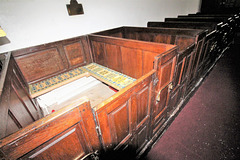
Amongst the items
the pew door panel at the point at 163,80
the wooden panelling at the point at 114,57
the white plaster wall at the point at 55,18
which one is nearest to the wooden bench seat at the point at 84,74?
the wooden panelling at the point at 114,57

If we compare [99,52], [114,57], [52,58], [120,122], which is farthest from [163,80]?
[52,58]

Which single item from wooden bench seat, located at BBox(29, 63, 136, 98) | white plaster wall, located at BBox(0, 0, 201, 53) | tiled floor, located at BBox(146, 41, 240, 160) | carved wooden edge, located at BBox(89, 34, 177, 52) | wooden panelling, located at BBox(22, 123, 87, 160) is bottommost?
tiled floor, located at BBox(146, 41, 240, 160)

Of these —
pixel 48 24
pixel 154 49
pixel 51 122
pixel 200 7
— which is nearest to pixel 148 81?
pixel 154 49

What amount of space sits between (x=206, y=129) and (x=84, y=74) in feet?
9.05

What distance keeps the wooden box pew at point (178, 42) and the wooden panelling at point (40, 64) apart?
1027 mm

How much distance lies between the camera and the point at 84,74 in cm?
273

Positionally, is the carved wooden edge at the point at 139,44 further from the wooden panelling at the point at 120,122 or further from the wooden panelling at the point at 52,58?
the wooden panelling at the point at 120,122

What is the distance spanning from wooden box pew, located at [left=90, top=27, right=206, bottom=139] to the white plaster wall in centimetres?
39

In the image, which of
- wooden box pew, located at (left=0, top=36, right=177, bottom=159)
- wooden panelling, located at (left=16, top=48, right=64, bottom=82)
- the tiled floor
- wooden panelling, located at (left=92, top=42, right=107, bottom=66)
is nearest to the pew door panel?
wooden box pew, located at (left=0, top=36, right=177, bottom=159)

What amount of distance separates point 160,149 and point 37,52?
2.97 metres

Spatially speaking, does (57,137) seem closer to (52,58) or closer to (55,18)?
(52,58)

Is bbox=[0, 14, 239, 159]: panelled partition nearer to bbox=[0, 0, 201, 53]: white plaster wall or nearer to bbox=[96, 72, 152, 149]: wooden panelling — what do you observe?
bbox=[96, 72, 152, 149]: wooden panelling

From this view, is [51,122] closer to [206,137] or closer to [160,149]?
[160,149]

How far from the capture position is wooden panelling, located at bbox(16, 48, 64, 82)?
7.49 feet
